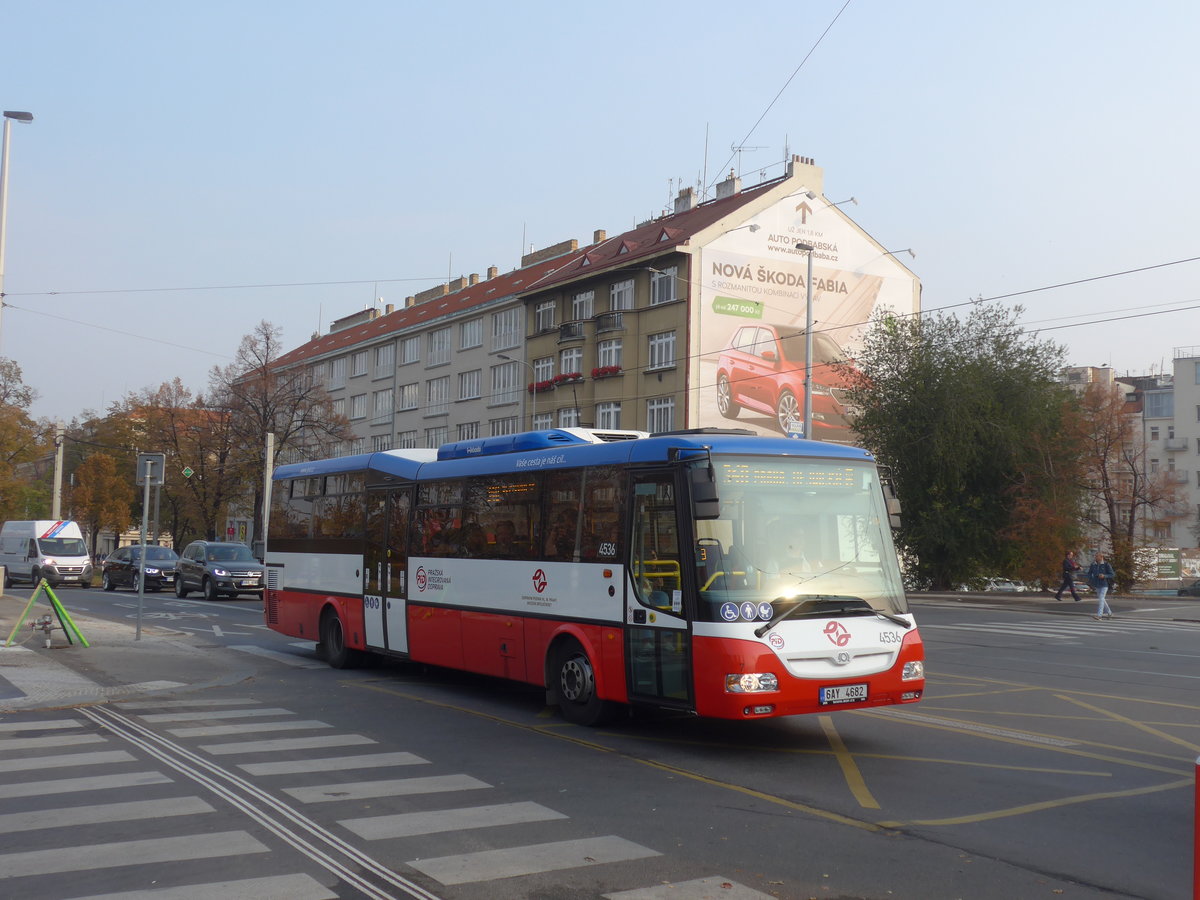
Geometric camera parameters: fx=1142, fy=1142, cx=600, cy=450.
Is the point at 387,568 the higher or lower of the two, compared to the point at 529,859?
higher

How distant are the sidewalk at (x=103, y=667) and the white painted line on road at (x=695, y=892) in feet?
28.8

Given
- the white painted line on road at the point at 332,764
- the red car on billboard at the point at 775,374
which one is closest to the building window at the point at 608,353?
the red car on billboard at the point at 775,374

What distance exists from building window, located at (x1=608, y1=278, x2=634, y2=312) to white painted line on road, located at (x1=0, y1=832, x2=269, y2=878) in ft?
154

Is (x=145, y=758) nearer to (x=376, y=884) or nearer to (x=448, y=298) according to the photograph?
(x=376, y=884)

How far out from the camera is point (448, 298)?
7562 centimetres

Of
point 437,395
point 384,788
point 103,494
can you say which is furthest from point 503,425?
point 384,788

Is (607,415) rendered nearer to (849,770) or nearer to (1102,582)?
(1102,582)

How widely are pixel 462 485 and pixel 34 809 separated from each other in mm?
6775

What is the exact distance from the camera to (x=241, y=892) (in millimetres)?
5496

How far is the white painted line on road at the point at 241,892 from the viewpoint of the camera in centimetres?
543

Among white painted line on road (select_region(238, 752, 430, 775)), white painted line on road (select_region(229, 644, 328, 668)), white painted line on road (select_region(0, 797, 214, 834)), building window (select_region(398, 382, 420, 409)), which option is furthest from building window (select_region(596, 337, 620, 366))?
white painted line on road (select_region(0, 797, 214, 834))

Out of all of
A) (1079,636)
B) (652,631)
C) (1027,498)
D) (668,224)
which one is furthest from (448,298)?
(652,631)

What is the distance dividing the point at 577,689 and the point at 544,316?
161 feet

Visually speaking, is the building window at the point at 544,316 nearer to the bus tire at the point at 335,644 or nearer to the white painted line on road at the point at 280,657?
the white painted line on road at the point at 280,657
